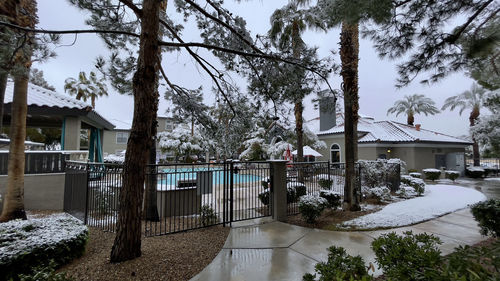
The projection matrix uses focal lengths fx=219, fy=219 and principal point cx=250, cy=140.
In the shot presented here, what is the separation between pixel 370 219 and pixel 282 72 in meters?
4.53

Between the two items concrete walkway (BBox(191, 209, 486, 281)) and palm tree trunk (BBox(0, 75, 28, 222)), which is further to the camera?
palm tree trunk (BBox(0, 75, 28, 222))

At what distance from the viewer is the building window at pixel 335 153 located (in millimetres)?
19031

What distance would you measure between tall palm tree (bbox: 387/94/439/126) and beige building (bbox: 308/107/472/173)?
18.7ft

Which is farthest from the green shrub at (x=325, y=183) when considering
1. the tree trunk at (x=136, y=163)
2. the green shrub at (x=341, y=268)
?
the tree trunk at (x=136, y=163)

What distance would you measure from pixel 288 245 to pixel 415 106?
28.3m

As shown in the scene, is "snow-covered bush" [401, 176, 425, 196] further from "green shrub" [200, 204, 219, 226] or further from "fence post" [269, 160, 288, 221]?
"green shrub" [200, 204, 219, 226]

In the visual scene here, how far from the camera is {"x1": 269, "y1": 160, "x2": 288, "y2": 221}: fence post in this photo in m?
6.16

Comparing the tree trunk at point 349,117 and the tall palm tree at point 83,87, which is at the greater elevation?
the tall palm tree at point 83,87

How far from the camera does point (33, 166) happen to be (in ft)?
24.2

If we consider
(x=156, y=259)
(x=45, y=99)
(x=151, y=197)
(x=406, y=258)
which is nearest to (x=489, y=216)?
(x=406, y=258)

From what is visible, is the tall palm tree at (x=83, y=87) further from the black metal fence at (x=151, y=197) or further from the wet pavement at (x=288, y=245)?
the wet pavement at (x=288, y=245)

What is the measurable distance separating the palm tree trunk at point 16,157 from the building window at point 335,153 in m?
19.0

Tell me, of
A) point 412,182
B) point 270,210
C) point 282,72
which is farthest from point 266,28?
point 412,182

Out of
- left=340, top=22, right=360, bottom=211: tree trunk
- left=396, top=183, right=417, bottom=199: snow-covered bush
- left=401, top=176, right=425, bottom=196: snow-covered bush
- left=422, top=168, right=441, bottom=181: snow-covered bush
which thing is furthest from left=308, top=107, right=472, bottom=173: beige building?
left=340, top=22, right=360, bottom=211: tree trunk
